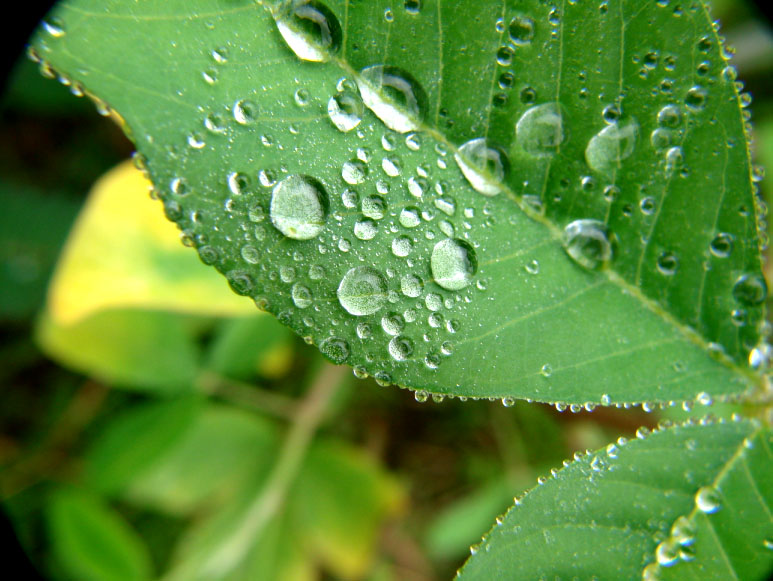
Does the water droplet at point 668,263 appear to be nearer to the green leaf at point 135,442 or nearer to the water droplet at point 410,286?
the water droplet at point 410,286

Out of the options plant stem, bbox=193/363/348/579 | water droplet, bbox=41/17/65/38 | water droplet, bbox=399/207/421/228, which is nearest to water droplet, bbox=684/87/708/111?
water droplet, bbox=399/207/421/228

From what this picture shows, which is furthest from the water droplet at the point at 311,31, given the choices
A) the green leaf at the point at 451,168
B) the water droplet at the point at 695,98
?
the water droplet at the point at 695,98

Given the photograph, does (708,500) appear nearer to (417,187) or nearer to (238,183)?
(417,187)

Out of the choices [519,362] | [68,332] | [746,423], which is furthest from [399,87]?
[68,332]

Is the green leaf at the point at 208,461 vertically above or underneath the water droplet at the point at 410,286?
underneath

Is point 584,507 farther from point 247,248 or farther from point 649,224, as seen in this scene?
point 247,248

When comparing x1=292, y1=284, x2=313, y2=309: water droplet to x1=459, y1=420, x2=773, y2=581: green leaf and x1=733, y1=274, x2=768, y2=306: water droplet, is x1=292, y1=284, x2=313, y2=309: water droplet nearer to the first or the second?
x1=459, y1=420, x2=773, y2=581: green leaf

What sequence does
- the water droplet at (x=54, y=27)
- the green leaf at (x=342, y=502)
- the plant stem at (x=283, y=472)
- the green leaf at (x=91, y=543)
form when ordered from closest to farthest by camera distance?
the water droplet at (x=54, y=27) → the green leaf at (x=91, y=543) → the plant stem at (x=283, y=472) → the green leaf at (x=342, y=502)
